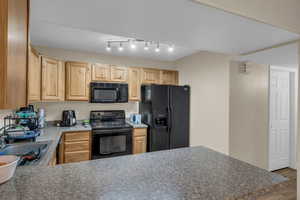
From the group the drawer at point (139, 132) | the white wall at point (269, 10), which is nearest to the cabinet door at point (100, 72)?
the drawer at point (139, 132)

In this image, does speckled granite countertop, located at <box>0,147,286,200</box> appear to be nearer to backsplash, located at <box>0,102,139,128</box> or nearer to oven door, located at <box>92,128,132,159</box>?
oven door, located at <box>92,128,132,159</box>

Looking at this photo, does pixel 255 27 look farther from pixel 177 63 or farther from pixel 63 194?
pixel 177 63

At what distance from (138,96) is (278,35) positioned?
251cm

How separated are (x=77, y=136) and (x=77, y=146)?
0.17 m

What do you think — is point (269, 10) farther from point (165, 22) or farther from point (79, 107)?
point (79, 107)

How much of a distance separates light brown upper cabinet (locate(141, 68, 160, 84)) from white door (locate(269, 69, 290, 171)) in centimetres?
222

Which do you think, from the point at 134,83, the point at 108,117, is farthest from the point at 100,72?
the point at 108,117

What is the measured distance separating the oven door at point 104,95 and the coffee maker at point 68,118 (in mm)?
458

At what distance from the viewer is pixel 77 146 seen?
2.63 metres

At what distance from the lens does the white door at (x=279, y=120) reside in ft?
10.1

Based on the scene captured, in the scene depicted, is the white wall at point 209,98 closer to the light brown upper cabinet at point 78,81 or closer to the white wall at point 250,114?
the white wall at point 250,114

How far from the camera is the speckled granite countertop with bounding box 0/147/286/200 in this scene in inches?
29.5

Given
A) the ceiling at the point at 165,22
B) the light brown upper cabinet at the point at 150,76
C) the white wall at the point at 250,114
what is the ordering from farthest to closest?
1. the light brown upper cabinet at the point at 150,76
2. the white wall at the point at 250,114
3. the ceiling at the point at 165,22

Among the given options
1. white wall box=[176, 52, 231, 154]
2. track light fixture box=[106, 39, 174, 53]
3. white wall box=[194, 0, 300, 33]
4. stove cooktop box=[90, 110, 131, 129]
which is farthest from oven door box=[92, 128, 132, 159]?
white wall box=[194, 0, 300, 33]
